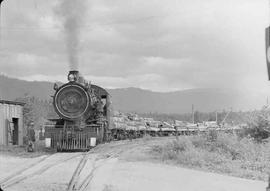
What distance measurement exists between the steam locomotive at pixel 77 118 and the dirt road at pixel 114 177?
5.46 metres

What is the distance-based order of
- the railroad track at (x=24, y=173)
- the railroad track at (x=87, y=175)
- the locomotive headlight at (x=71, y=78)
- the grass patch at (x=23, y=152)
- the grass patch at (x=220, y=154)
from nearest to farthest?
the railroad track at (x=87, y=175) → the railroad track at (x=24, y=173) → the grass patch at (x=220, y=154) → the grass patch at (x=23, y=152) → the locomotive headlight at (x=71, y=78)

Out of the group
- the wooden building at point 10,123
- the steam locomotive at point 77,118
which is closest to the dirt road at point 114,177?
the steam locomotive at point 77,118

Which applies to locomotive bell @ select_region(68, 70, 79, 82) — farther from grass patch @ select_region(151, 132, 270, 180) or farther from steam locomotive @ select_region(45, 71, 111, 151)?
grass patch @ select_region(151, 132, 270, 180)

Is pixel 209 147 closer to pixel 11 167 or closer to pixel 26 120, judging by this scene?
pixel 11 167

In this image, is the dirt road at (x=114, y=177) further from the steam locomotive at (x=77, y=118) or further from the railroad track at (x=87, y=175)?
the steam locomotive at (x=77, y=118)

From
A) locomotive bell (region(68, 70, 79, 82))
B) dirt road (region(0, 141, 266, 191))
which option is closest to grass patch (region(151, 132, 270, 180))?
dirt road (region(0, 141, 266, 191))

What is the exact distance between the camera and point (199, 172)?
12.0m

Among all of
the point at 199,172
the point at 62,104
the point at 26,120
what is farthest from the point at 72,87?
the point at 26,120

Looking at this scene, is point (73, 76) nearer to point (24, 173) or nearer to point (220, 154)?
point (220, 154)

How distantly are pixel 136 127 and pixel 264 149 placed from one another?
12.4m

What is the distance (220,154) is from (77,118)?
7.33 meters

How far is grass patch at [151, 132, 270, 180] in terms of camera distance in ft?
42.1

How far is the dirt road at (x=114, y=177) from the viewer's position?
9789 millimetres

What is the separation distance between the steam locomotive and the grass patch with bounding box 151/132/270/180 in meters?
4.12
